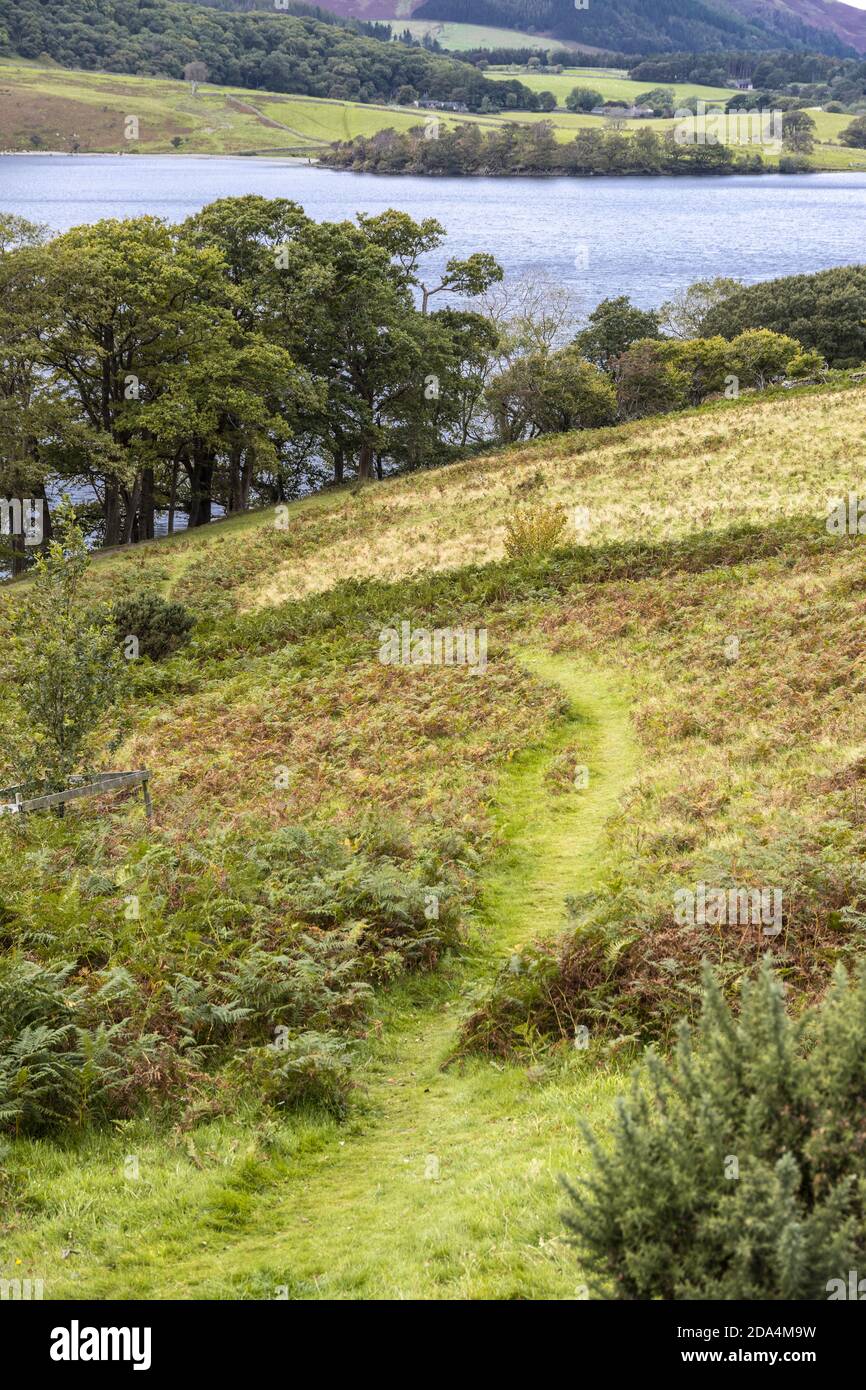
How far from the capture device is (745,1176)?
4895 mm

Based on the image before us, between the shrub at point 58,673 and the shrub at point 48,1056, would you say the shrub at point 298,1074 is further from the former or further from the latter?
the shrub at point 58,673

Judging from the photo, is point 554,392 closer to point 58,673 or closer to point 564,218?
point 58,673

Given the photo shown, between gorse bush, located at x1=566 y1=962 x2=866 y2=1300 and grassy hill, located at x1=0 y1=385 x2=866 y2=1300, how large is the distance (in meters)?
1.48

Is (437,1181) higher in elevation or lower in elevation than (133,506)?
lower

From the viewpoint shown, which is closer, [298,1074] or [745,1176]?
[745,1176]

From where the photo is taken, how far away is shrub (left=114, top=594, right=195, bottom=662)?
3077 centimetres

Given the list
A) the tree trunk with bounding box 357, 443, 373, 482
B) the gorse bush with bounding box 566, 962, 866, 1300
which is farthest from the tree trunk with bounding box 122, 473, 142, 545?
the gorse bush with bounding box 566, 962, 866, 1300

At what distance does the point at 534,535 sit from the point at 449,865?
19924 mm

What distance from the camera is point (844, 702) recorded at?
1714 cm

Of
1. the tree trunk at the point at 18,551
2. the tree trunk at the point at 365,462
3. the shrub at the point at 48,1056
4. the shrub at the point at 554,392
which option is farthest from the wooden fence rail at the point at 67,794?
the shrub at the point at 554,392

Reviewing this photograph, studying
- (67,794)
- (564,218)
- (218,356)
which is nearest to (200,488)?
(218,356)

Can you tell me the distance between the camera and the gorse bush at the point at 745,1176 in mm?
4727

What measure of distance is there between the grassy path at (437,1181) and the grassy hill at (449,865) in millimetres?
31
